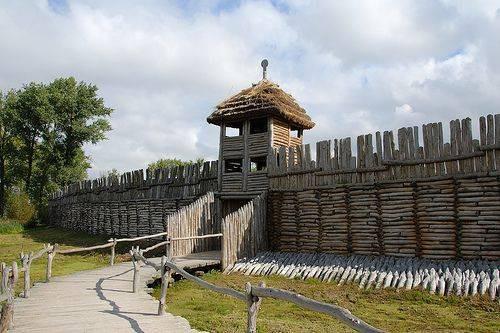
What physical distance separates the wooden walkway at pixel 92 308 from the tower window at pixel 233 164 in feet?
25.7

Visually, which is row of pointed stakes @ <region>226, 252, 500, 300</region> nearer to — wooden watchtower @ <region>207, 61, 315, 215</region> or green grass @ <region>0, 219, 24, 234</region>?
wooden watchtower @ <region>207, 61, 315, 215</region>

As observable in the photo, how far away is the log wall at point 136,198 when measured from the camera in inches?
802

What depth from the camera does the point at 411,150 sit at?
40.9 feet

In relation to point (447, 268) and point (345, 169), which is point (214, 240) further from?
point (447, 268)

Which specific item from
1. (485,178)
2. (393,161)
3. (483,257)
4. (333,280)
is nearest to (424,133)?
(393,161)

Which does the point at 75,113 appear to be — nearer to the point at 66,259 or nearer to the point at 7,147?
the point at 7,147

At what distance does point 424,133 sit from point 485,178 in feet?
6.71

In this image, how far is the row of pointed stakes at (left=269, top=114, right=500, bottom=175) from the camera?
1100cm

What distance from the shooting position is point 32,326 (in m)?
6.98

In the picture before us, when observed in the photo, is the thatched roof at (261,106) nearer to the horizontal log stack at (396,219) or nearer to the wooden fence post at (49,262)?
the horizontal log stack at (396,219)

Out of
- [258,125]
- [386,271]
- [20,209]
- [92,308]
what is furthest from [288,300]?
[20,209]

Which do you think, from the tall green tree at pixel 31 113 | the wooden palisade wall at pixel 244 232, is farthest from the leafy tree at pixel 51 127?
the wooden palisade wall at pixel 244 232

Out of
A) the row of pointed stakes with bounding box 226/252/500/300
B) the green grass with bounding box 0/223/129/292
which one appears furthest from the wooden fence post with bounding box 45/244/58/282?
the row of pointed stakes with bounding box 226/252/500/300

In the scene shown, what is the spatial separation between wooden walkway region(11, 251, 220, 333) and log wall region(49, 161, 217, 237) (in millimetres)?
8290
